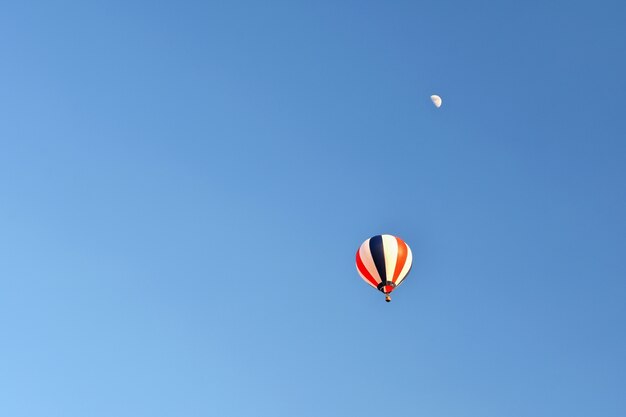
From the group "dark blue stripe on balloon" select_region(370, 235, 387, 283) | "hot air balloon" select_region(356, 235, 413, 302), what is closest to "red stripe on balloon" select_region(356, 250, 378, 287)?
"hot air balloon" select_region(356, 235, 413, 302)

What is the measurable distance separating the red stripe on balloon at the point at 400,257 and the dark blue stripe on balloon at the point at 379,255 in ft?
2.44

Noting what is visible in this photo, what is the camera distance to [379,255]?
185ft

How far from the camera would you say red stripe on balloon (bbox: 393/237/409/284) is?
2222 inches

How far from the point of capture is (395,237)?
57.6 m

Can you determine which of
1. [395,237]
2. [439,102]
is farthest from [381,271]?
[439,102]

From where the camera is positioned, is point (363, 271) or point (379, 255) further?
point (363, 271)

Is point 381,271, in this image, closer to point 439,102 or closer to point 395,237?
point 395,237

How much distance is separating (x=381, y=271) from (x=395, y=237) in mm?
2586

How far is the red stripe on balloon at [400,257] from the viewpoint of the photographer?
5643 centimetres

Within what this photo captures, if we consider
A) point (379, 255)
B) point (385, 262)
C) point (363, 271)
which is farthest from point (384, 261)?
point (363, 271)

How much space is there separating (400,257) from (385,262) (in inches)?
42.8

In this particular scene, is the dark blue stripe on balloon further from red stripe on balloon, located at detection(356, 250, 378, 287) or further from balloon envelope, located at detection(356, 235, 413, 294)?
red stripe on balloon, located at detection(356, 250, 378, 287)

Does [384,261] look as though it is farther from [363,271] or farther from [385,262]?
[363,271]

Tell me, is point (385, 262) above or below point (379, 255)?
below
